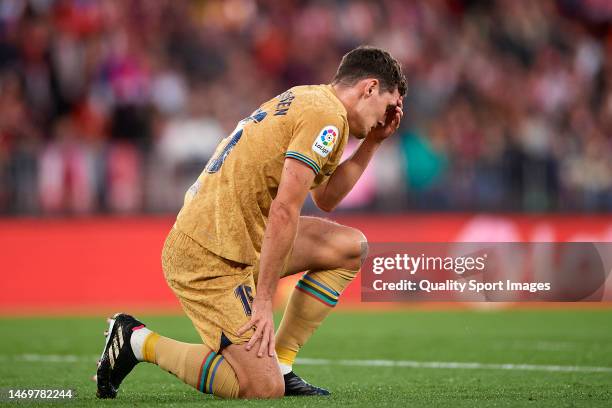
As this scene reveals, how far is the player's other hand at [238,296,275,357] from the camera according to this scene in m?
5.37

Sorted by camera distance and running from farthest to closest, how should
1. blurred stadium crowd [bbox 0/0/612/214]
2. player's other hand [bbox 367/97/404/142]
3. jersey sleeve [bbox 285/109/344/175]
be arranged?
blurred stadium crowd [bbox 0/0/612/214] → player's other hand [bbox 367/97/404/142] → jersey sleeve [bbox 285/109/344/175]

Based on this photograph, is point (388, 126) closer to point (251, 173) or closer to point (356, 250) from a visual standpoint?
point (356, 250)

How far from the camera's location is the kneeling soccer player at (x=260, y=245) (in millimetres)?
5312

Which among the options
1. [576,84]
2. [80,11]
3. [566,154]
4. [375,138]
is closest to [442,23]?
[576,84]

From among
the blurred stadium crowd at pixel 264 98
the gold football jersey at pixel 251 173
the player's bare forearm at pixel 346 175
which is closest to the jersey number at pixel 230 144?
the gold football jersey at pixel 251 173

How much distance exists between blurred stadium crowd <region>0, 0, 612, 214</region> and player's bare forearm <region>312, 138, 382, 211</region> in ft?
23.5

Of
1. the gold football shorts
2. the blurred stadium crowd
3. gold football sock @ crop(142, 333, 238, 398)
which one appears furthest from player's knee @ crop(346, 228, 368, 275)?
the blurred stadium crowd

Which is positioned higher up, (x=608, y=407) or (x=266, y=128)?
(x=266, y=128)

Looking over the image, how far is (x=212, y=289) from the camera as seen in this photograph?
5562 millimetres

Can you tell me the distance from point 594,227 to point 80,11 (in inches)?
297

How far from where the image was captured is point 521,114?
1579 cm

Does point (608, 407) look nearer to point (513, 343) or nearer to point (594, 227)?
point (513, 343)

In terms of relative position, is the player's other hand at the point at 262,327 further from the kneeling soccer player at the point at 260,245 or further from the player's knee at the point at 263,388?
the player's knee at the point at 263,388

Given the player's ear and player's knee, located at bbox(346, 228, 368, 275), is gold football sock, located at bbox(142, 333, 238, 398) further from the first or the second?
the player's ear
